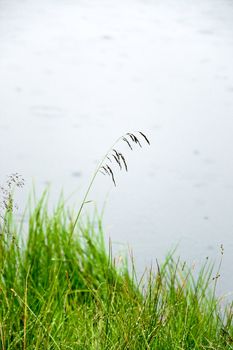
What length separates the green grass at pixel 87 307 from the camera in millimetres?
1409

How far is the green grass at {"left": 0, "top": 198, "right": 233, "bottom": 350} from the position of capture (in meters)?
1.41

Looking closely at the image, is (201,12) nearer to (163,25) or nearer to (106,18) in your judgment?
(163,25)

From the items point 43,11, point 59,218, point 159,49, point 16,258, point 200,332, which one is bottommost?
point 200,332

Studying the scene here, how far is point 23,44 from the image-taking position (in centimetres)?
281

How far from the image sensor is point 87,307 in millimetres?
1664

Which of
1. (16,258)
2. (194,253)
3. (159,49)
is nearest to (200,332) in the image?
(16,258)

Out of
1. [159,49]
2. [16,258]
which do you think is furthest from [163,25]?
[16,258]

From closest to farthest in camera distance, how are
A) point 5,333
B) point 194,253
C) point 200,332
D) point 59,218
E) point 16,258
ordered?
point 5,333, point 200,332, point 16,258, point 59,218, point 194,253

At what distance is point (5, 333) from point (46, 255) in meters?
0.63

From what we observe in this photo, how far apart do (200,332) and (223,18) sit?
61.7 inches

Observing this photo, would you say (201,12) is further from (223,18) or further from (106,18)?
(106,18)

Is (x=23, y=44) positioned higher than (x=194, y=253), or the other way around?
(x=23, y=44)

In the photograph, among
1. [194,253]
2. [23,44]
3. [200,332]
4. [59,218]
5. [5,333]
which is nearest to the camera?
[5,333]

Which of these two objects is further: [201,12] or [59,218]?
[201,12]
